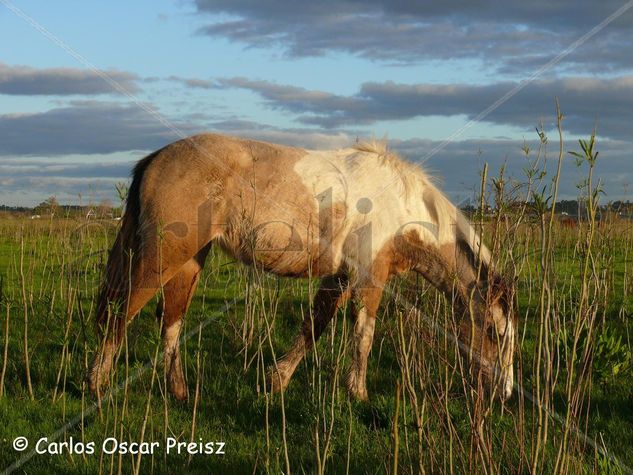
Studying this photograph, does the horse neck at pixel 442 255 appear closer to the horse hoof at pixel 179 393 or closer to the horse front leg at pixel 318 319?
the horse front leg at pixel 318 319

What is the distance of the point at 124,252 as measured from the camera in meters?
5.64

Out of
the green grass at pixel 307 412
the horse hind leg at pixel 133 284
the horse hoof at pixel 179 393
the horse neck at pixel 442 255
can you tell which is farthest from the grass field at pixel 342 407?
the horse neck at pixel 442 255

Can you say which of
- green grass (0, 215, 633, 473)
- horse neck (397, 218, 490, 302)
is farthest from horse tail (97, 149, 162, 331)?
horse neck (397, 218, 490, 302)

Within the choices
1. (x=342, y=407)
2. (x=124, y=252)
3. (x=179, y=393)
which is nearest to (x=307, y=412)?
(x=342, y=407)

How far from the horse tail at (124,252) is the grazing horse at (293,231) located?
11mm

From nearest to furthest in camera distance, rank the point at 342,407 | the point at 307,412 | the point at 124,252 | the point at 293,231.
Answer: the point at 307,412 → the point at 342,407 → the point at 124,252 → the point at 293,231

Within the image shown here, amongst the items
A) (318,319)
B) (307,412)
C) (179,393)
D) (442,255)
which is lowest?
(179,393)

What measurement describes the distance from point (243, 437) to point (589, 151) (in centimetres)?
286

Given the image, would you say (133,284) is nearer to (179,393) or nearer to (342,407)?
(179,393)

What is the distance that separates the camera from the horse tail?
219 inches

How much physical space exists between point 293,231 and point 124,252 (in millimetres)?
1388

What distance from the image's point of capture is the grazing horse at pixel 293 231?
5547 millimetres

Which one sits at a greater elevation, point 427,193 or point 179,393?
point 427,193

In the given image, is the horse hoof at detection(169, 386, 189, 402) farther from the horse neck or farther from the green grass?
the horse neck
